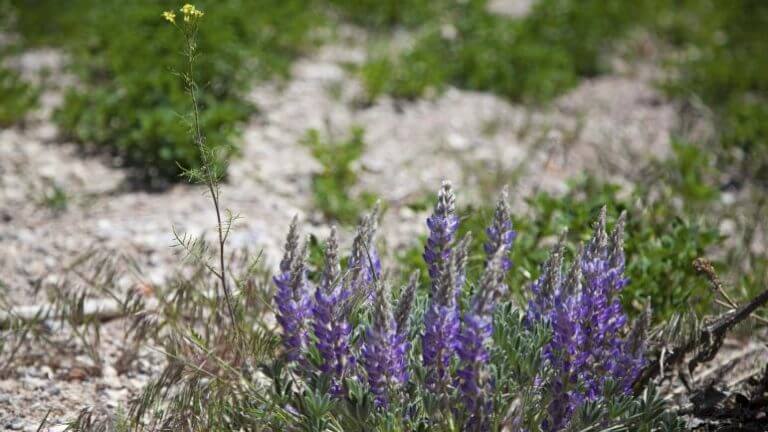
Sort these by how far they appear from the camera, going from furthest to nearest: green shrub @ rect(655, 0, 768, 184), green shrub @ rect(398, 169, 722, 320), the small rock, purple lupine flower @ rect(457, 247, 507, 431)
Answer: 1. green shrub @ rect(655, 0, 768, 184)
2. green shrub @ rect(398, 169, 722, 320)
3. the small rock
4. purple lupine flower @ rect(457, 247, 507, 431)

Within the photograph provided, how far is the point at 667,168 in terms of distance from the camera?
5008 mm

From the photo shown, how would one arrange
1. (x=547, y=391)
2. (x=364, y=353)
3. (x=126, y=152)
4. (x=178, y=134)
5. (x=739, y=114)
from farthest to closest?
1. (x=739, y=114)
2. (x=126, y=152)
3. (x=178, y=134)
4. (x=547, y=391)
5. (x=364, y=353)

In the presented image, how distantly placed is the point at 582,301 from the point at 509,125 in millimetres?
3810

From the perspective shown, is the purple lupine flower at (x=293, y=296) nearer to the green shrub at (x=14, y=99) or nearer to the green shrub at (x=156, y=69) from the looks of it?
the green shrub at (x=156, y=69)

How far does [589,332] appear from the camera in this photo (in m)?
2.37

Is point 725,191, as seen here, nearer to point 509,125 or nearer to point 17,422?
point 509,125

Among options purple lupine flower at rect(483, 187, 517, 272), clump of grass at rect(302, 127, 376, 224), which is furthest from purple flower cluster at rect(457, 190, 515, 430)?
clump of grass at rect(302, 127, 376, 224)

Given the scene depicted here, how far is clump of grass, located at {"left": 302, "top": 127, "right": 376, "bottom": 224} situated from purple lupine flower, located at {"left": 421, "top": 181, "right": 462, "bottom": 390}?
6.78ft

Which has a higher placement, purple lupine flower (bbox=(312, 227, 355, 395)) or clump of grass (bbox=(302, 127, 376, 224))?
clump of grass (bbox=(302, 127, 376, 224))

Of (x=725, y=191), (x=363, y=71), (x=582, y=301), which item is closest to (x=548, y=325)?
(x=582, y=301)

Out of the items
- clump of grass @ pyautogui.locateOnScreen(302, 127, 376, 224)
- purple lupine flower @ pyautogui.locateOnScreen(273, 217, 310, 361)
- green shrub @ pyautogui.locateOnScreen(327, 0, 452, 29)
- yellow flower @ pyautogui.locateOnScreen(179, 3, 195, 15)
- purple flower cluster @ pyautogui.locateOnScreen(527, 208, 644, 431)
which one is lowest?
purple flower cluster @ pyautogui.locateOnScreen(527, 208, 644, 431)

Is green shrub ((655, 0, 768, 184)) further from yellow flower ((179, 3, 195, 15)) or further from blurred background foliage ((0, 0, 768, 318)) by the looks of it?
yellow flower ((179, 3, 195, 15))

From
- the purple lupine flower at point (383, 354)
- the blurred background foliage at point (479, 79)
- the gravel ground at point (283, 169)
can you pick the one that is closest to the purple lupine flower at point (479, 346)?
the purple lupine flower at point (383, 354)

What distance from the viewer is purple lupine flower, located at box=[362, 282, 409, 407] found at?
2.11 meters
